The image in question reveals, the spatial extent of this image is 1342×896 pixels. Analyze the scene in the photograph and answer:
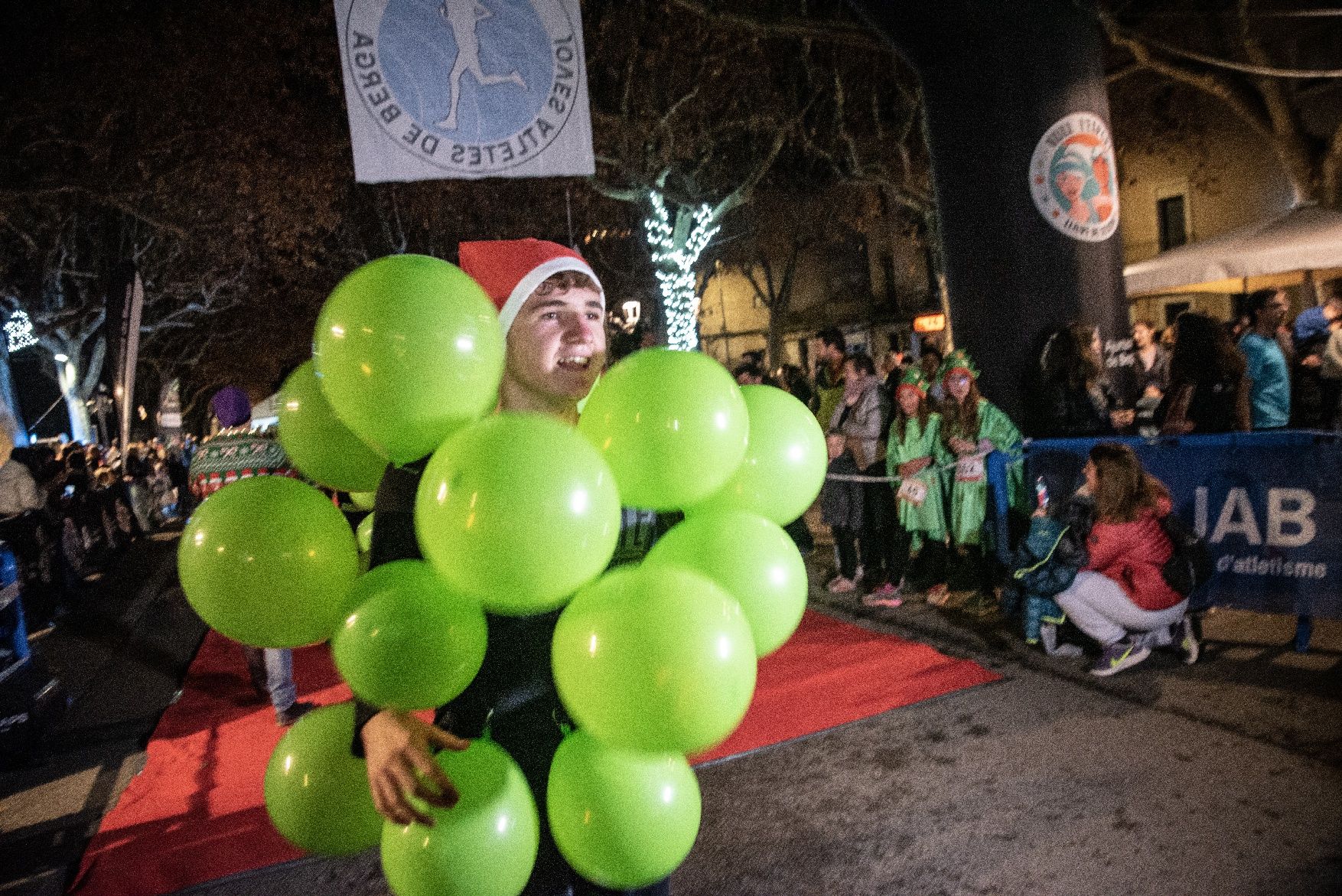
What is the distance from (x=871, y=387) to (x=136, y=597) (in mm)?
9596

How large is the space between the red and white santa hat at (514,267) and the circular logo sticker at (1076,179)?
5.33 m

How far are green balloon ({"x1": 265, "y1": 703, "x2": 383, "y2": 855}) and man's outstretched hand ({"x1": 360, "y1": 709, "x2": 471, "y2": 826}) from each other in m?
0.31

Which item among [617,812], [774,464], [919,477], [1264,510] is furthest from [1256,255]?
[617,812]

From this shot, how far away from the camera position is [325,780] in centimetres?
174

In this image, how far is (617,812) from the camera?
162 centimetres

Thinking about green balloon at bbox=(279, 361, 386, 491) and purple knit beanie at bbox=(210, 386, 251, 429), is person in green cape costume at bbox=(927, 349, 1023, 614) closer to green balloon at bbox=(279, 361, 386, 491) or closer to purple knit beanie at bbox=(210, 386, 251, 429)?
green balloon at bbox=(279, 361, 386, 491)

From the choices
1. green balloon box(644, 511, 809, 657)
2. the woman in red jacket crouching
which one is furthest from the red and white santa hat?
the woman in red jacket crouching

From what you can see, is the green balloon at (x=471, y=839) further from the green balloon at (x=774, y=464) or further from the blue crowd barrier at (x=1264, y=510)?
the blue crowd barrier at (x=1264, y=510)

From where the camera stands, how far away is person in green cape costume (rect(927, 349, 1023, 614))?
6109 millimetres

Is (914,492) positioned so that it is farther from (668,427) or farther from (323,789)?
(323,789)

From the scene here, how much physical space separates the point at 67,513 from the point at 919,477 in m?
11.5

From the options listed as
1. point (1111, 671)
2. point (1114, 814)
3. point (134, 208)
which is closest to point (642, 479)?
point (1114, 814)

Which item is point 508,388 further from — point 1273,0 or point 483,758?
point 1273,0

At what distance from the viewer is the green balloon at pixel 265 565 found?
1.76m
